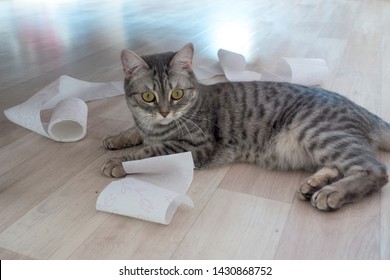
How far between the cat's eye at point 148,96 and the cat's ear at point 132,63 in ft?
0.32

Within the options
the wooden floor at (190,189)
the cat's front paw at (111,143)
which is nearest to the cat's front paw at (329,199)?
the wooden floor at (190,189)

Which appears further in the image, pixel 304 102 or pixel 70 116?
pixel 70 116

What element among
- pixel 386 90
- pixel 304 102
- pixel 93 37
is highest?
pixel 304 102

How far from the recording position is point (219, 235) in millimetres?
1021

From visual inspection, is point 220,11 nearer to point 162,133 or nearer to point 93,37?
point 93,37

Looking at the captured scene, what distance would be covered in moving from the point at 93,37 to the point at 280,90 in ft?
7.38

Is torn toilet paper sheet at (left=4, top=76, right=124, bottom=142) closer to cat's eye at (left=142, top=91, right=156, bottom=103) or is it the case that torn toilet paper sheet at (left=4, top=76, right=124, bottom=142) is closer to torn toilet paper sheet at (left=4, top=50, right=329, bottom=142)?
torn toilet paper sheet at (left=4, top=50, right=329, bottom=142)

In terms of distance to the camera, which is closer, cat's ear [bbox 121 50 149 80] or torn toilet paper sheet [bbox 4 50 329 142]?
cat's ear [bbox 121 50 149 80]

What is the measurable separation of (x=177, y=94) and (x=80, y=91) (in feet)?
2.89

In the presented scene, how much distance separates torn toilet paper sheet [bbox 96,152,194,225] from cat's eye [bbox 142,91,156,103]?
218mm

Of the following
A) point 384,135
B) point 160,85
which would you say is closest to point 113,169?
point 160,85

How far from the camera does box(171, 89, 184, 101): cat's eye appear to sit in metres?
1.32

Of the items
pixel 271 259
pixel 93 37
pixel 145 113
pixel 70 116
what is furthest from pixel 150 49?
pixel 271 259

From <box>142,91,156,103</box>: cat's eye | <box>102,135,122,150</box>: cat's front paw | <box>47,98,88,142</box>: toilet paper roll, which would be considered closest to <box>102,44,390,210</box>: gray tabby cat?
<box>142,91,156,103</box>: cat's eye
